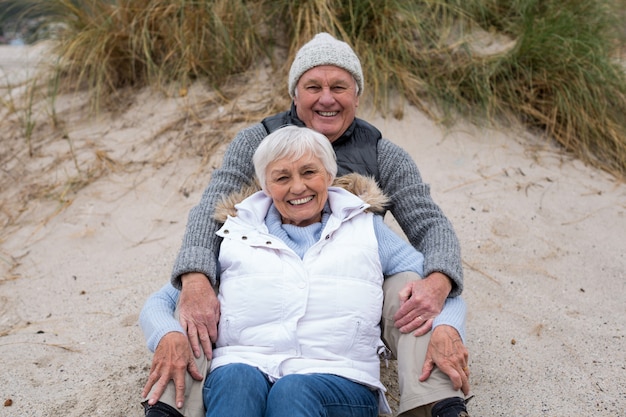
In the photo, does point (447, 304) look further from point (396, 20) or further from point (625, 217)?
point (396, 20)

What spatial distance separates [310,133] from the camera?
245 centimetres

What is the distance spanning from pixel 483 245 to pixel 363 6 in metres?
2.06

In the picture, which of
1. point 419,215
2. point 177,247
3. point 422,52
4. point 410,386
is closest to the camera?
point 410,386

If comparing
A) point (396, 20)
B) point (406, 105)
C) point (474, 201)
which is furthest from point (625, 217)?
point (396, 20)

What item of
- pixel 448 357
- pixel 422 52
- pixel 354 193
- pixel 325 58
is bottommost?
pixel 422 52

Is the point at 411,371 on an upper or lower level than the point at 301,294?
lower

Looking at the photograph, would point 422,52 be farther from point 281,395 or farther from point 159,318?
point 281,395

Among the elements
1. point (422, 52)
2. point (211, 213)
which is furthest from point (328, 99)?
point (422, 52)

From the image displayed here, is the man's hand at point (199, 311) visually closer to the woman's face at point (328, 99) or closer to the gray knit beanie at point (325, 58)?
the woman's face at point (328, 99)

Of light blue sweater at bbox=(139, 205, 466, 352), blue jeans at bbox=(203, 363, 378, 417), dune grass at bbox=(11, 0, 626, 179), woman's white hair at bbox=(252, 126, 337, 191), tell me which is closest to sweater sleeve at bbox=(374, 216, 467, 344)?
light blue sweater at bbox=(139, 205, 466, 352)

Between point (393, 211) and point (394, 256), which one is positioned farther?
point (393, 211)

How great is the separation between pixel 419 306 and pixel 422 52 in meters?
3.10

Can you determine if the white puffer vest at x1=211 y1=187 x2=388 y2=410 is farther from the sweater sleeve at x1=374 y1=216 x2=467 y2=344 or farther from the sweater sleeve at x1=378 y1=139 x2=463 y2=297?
the sweater sleeve at x1=378 y1=139 x2=463 y2=297

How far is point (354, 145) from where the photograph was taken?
292cm
